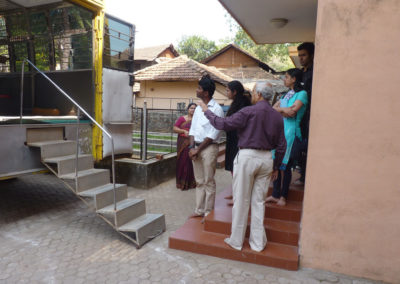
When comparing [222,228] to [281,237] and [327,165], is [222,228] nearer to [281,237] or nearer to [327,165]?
[281,237]

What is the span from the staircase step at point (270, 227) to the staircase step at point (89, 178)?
1634 mm

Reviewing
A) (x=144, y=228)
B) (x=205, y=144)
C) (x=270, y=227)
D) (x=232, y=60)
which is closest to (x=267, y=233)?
(x=270, y=227)

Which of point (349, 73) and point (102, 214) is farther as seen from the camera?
point (102, 214)

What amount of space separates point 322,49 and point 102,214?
3.16 m

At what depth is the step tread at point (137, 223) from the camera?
3.69 m

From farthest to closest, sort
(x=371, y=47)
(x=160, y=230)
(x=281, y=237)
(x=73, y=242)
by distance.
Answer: (x=160, y=230) → (x=73, y=242) → (x=281, y=237) → (x=371, y=47)

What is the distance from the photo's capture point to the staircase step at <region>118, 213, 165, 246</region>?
3676mm

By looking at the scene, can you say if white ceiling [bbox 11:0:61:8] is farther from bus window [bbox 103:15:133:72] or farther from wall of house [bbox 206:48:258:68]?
wall of house [bbox 206:48:258:68]

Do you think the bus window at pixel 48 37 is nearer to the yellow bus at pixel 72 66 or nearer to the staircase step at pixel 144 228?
the yellow bus at pixel 72 66

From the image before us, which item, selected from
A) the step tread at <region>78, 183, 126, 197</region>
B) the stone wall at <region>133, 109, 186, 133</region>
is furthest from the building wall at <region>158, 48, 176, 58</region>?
the step tread at <region>78, 183, 126, 197</region>

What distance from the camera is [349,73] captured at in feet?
9.63

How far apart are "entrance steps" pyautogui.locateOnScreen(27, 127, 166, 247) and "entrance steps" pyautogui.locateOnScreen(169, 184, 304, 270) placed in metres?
0.41

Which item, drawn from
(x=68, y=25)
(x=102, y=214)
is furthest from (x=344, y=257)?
(x=68, y=25)

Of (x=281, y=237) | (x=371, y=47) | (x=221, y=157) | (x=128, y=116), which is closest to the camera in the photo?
(x=371, y=47)
